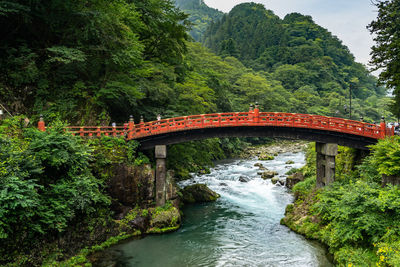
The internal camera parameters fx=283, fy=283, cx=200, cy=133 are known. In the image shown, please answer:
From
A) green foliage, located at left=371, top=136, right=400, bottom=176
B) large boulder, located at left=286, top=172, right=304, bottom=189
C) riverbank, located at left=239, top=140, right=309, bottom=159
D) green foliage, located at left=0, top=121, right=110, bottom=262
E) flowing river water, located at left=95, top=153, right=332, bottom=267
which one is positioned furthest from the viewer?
riverbank, located at left=239, top=140, right=309, bottom=159

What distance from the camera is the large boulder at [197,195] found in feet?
82.9

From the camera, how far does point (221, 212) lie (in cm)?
2322

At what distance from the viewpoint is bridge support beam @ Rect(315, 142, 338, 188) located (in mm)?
20469

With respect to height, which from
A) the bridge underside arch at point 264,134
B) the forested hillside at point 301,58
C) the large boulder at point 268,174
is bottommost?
the large boulder at point 268,174

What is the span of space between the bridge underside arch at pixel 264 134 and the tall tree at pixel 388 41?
5.22 m

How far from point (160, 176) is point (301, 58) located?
3455 inches

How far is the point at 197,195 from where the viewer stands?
25641 mm

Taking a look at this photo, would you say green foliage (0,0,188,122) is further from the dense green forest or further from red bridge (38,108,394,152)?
red bridge (38,108,394,152)

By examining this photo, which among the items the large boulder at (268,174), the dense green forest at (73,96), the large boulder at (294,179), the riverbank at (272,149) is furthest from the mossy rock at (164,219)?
the riverbank at (272,149)

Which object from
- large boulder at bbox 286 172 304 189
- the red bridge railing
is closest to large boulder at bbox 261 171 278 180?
large boulder at bbox 286 172 304 189

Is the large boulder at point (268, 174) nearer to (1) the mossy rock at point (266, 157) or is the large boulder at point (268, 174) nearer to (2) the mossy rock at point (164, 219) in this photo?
(1) the mossy rock at point (266, 157)

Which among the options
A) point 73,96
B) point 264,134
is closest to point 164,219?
point 264,134

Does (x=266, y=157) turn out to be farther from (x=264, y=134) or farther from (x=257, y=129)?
(x=257, y=129)

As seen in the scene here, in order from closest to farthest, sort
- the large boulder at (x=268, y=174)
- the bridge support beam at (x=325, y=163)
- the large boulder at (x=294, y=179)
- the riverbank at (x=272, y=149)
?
the bridge support beam at (x=325, y=163) → the large boulder at (x=294, y=179) → the large boulder at (x=268, y=174) → the riverbank at (x=272, y=149)
